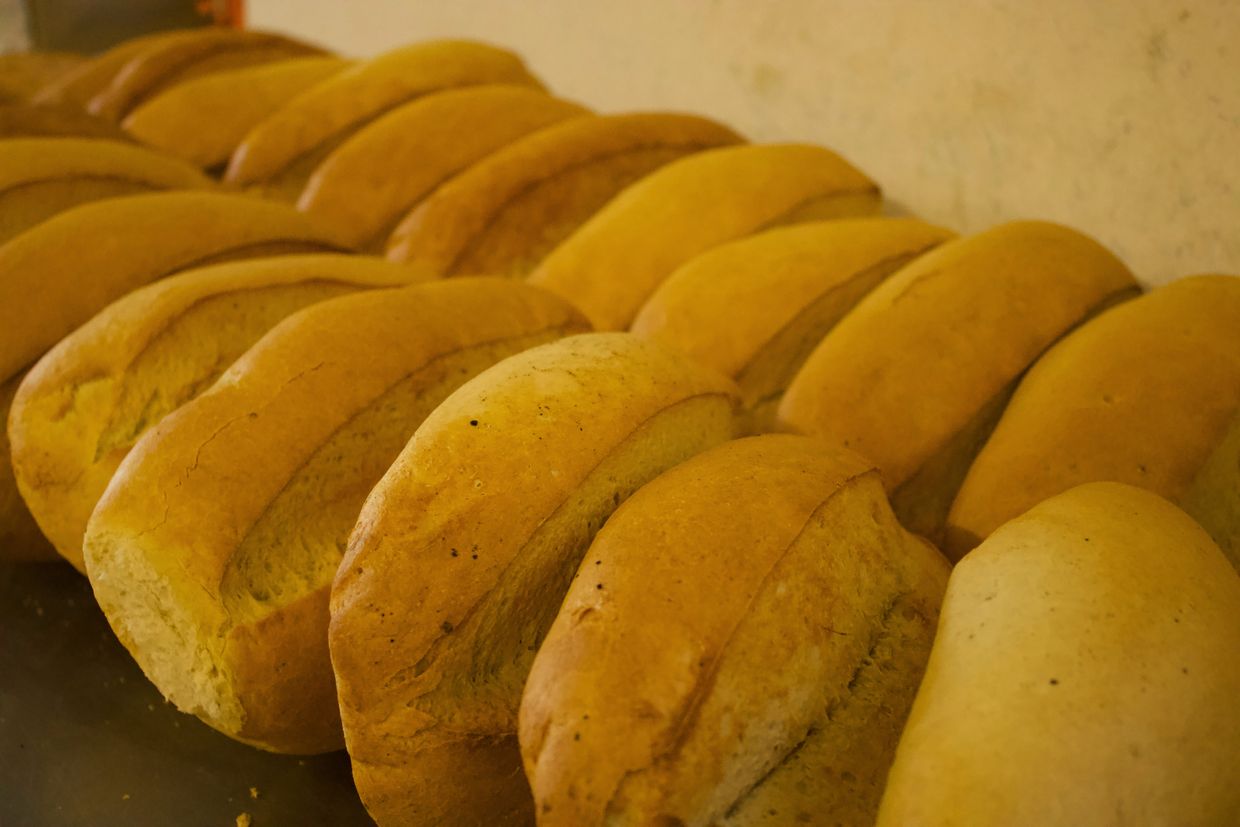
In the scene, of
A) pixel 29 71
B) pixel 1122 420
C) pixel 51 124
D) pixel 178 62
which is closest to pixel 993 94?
pixel 1122 420

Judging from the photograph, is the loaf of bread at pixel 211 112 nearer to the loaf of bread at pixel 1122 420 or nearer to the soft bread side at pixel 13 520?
the soft bread side at pixel 13 520

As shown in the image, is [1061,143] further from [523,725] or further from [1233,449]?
[523,725]

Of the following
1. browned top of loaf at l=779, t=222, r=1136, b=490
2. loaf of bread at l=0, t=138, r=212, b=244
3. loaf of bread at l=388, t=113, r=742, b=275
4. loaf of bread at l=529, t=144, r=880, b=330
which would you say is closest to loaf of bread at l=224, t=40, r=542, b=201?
loaf of bread at l=0, t=138, r=212, b=244

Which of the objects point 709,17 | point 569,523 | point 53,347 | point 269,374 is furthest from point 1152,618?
point 709,17

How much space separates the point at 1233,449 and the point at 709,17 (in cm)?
129

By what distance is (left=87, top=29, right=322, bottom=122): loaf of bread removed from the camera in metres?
2.26

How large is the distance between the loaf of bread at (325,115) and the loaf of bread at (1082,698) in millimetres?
1502

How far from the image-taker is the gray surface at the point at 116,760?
3.54 feet

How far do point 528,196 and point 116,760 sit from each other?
3.16 feet

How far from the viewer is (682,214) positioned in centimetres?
150

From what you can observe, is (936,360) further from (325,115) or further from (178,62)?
(178,62)

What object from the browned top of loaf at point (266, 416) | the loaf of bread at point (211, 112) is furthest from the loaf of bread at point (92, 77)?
the browned top of loaf at point (266, 416)

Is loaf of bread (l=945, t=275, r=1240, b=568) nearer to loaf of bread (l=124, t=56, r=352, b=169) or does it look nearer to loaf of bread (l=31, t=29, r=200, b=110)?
loaf of bread (l=124, t=56, r=352, b=169)

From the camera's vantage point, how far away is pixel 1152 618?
0.73 m
